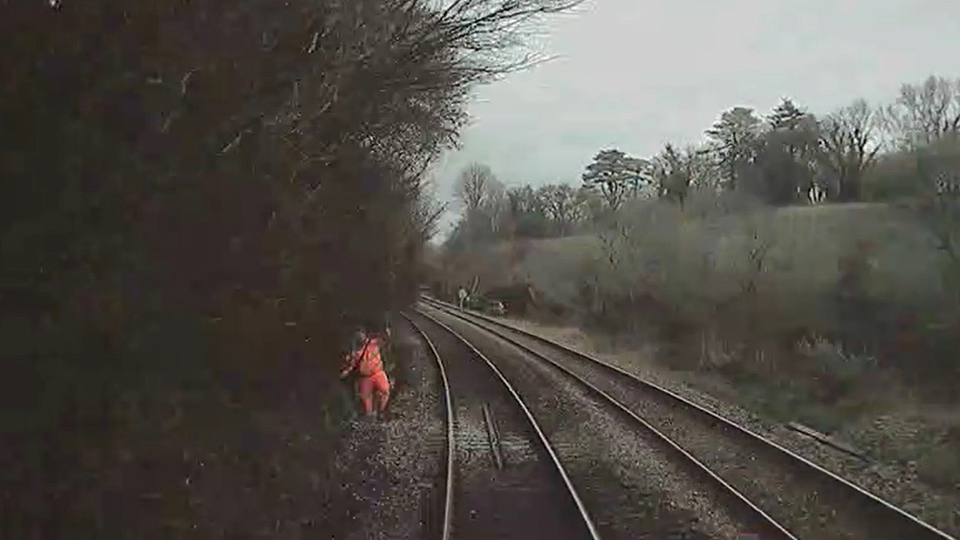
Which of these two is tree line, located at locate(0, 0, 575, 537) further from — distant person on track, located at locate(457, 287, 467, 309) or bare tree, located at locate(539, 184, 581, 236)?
bare tree, located at locate(539, 184, 581, 236)

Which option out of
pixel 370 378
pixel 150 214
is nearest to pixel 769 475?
pixel 370 378

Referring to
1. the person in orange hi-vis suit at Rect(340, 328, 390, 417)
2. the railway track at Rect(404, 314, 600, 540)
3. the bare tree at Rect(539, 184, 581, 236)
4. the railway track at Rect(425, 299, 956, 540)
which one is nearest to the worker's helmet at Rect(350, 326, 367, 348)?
the person in orange hi-vis suit at Rect(340, 328, 390, 417)

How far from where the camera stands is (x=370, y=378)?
1719cm

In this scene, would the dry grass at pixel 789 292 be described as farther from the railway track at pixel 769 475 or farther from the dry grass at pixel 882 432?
the railway track at pixel 769 475

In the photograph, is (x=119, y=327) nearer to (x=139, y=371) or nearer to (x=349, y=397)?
(x=139, y=371)

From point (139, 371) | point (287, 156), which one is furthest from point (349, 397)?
point (139, 371)

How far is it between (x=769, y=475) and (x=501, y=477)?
3.33 metres

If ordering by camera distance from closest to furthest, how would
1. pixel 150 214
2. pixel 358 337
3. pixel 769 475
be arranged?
pixel 150 214, pixel 769 475, pixel 358 337

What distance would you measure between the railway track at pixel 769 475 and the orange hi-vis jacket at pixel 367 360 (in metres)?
4.46

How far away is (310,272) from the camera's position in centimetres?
1046

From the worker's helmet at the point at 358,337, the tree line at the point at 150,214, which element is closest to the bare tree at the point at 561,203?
the worker's helmet at the point at 358,337

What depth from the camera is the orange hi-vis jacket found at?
1603 centimetres

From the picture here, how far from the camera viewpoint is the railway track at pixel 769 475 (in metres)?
10.1

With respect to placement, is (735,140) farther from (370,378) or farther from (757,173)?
(370,378)
